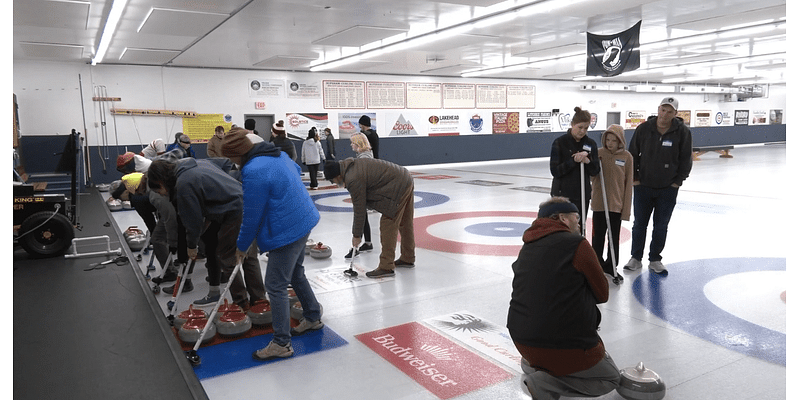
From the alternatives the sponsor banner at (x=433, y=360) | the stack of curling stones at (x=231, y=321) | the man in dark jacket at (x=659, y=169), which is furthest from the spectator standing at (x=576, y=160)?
the stack of curling stones at (x=231, y=321)

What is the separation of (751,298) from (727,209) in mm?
5269

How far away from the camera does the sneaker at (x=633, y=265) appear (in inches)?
221

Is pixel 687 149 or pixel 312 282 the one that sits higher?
pixel 687 149

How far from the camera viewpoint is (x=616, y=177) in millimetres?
5254

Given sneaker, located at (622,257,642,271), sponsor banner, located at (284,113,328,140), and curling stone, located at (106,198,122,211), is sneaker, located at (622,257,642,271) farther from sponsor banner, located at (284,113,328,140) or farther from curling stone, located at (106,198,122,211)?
sponsor banner, located at (284,113,328,140)

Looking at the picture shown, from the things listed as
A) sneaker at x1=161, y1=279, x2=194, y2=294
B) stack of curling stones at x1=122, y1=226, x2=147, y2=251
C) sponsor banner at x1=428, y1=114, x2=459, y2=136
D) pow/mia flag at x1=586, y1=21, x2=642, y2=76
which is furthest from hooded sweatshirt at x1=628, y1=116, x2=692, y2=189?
sponsor banner at x1=428, y1=114, x2=459, y2=136

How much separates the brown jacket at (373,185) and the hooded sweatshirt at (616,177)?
192 centimetres

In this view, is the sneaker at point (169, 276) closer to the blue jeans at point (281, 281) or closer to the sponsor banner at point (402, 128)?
the blue jeans at point (281, 281)

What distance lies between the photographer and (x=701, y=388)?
10.3 ft

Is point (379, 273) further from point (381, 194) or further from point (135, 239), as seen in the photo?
point (135, 239)

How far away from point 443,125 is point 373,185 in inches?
630

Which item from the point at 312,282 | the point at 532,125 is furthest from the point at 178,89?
the point at 532,125

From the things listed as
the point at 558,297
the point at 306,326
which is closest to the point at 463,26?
the point at 306,326

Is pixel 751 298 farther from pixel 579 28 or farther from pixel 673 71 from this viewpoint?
pixel 673 71
